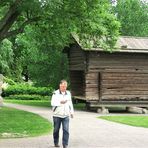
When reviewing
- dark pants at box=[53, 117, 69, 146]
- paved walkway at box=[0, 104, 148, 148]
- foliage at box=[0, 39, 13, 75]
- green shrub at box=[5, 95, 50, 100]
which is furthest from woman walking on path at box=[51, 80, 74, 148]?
foliage at box=[0, 39, 13, 75]

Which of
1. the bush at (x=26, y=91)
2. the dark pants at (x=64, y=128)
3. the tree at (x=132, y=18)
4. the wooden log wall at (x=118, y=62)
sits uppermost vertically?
the tree at (x=132, y=18)

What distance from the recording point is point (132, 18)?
150 ft

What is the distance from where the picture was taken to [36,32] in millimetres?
25500

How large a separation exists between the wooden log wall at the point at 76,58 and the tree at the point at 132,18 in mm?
12405

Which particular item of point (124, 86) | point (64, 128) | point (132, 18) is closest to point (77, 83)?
point (124, 86)

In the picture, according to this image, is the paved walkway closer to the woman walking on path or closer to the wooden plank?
the woman walking on path

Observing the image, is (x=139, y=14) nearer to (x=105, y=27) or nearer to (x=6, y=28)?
(x=105, y=27)

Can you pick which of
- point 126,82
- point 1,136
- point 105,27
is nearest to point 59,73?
point 126,82

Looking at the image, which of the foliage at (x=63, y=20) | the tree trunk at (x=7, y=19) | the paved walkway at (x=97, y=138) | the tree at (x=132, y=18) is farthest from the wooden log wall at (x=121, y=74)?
the tree at (x=132, y=18)

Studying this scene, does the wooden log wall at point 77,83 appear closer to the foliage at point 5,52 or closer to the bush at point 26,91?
the bush at point 26,91

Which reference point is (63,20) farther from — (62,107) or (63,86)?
(62,107)

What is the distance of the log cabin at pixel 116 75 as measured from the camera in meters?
30.4

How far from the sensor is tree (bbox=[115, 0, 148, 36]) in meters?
45.6

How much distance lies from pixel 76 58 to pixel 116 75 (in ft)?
11.0
